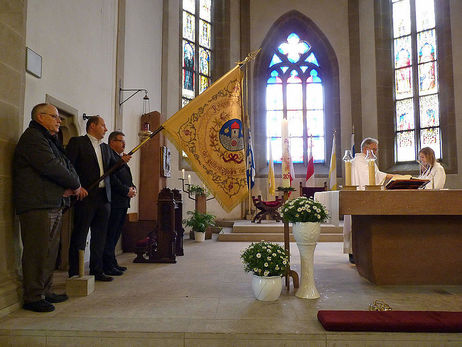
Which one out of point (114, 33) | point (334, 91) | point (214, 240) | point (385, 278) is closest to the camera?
point (385, 278)

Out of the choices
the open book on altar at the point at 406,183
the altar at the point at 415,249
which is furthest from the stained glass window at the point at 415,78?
the open book on altar at the point at 406,183

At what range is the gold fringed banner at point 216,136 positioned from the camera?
3.57 m

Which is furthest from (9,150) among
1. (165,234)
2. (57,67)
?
(165,234)

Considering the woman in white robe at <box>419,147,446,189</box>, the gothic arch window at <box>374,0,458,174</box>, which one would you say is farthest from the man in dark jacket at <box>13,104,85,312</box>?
the gothic arch window at <box>374,0,458,174</box>

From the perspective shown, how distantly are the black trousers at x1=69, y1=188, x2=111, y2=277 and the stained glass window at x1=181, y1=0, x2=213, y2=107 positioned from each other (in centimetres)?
632

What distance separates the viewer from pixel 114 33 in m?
6.05

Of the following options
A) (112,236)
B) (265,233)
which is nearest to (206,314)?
(112,236)

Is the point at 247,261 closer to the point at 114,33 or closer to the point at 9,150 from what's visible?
the point at 9,150

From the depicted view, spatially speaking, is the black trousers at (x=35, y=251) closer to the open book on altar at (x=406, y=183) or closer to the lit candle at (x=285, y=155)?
the lit candle at (x=285, y=155)

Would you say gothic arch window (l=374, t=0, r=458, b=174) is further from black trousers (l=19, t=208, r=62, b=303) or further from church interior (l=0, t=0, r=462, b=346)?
black trousers (l=19, t=208, r=62, b=303)

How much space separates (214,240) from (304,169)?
4.39m

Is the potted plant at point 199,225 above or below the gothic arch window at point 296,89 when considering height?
below

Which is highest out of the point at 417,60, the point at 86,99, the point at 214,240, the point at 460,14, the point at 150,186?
the point at 460,14

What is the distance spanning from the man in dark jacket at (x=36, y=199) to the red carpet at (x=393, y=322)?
6.93ft
